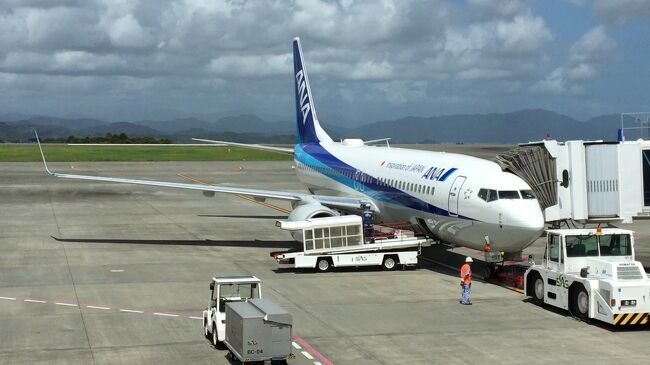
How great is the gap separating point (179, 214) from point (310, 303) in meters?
27.7

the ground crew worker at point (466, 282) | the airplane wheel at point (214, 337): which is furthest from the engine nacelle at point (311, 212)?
the airplane wheel at point (214, 337)

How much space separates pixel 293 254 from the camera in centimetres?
3028

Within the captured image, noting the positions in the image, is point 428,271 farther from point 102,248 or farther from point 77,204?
point 77,204

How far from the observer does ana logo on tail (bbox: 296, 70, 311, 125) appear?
47.0 m

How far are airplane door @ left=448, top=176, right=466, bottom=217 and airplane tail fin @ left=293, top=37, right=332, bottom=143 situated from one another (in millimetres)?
18154

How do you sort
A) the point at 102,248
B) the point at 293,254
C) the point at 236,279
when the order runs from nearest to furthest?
the point at 236,279 < the point at 293,254 < the point at 102,248

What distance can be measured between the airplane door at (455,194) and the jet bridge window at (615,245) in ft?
18.3

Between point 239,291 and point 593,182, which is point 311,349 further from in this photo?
point 593,182

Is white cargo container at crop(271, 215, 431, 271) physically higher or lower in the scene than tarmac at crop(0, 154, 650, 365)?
higher

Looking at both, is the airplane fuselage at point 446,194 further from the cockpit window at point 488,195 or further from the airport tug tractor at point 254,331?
the airport tug tractor at point 254,331

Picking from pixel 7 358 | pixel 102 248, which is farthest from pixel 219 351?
pixel 102 248

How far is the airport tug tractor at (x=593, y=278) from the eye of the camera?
2100cm

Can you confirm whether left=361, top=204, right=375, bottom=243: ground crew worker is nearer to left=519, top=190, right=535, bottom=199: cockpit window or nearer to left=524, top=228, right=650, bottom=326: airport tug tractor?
left=519, top=190, right=535, bottom=199: cockpit window

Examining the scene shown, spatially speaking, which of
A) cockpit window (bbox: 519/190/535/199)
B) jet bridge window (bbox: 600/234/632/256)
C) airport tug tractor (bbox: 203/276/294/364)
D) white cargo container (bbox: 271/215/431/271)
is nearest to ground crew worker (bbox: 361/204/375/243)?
white cargo container (bbox: 271/215/431/271)
